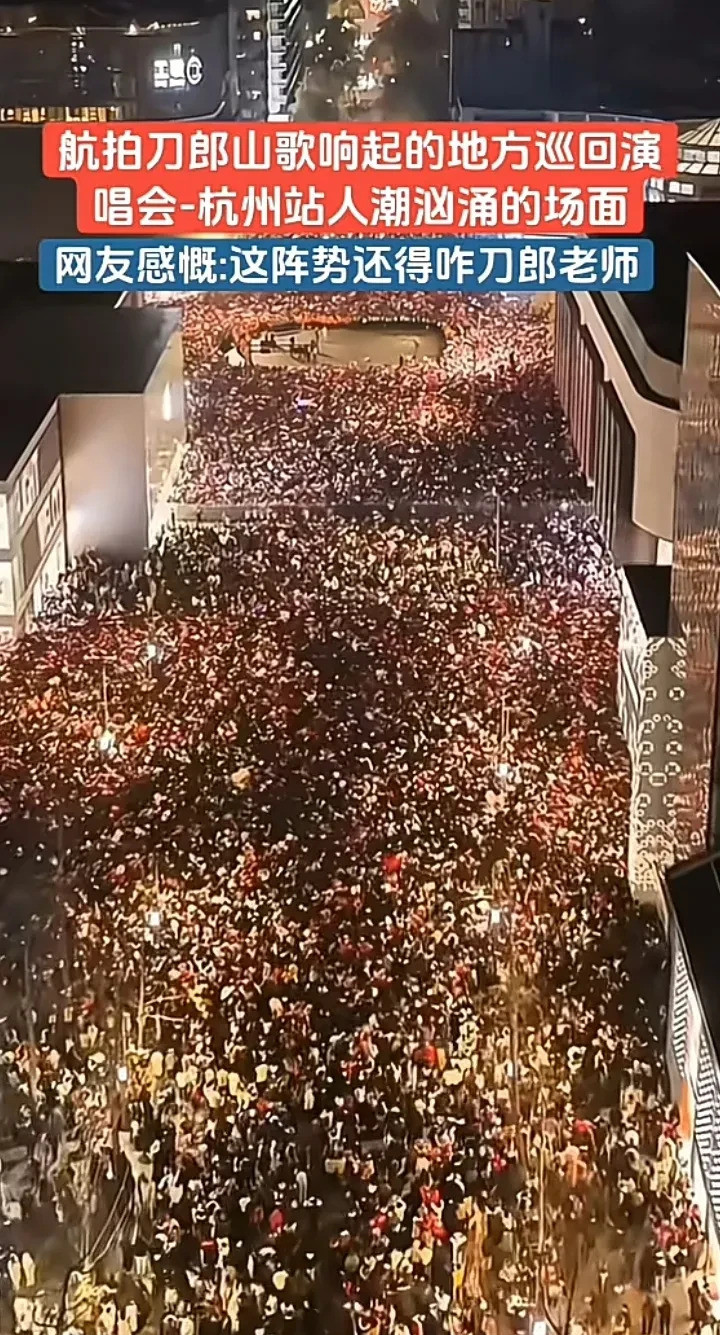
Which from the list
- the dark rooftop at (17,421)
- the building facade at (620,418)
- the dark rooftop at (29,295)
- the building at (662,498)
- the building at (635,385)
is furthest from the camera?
the dark rooftop at (17,421)

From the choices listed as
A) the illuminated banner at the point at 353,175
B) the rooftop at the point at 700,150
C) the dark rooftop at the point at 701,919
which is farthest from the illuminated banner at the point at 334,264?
the dark rooftop at the point at 701,919

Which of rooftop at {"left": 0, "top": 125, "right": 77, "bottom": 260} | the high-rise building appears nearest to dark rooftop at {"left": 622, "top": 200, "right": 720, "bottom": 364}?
the high-rise building

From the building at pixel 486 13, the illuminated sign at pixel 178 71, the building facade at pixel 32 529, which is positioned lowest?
the building facade at pixel 32 529

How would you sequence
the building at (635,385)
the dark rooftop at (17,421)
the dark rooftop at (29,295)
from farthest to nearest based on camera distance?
1. the dark rooftop at (17,421)
2. the building at (635,385)
3. the dark rooftop at (29,295)

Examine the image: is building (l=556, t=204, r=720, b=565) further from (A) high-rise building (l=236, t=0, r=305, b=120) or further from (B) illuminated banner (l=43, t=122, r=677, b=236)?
(A) high-rise building (l=236, t=0, r=305, b=120)

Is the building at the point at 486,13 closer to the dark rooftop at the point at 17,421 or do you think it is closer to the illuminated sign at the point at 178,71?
the illuminated sign at the point at 178,71

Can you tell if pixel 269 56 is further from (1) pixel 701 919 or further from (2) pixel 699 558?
(1) pixel 701 919

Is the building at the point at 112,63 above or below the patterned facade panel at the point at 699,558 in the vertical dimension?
above

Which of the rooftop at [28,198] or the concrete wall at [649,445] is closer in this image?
the rooftop at [28,198]
